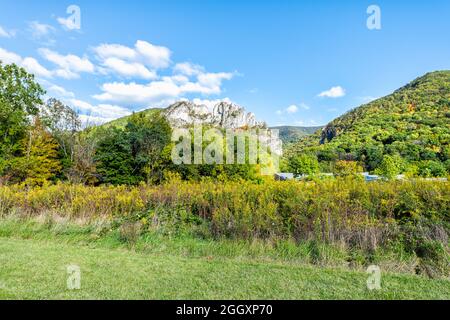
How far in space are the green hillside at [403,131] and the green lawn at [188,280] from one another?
26124 mm

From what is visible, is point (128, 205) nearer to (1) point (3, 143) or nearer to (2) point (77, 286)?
(2) point (77, 286)

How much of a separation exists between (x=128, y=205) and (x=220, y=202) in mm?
2656

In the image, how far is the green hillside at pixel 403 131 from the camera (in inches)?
1449

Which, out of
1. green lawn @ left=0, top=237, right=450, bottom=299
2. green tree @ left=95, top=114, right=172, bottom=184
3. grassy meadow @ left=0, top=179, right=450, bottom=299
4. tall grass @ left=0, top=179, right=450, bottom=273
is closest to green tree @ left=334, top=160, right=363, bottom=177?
tall grass @ left=0, top=179, right=450, bottom=273

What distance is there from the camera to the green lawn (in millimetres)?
2777

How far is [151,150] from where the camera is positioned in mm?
16688

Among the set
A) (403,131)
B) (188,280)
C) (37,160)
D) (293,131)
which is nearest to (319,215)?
(188,280)

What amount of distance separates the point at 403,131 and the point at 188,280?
190 feet

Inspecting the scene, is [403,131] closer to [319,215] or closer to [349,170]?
[349,170]

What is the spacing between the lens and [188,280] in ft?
10.3

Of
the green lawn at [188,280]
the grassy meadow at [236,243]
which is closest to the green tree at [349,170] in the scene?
the grassy meadow at [236,243]

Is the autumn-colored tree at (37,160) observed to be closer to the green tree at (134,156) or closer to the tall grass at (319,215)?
the green tree at (134,156)
